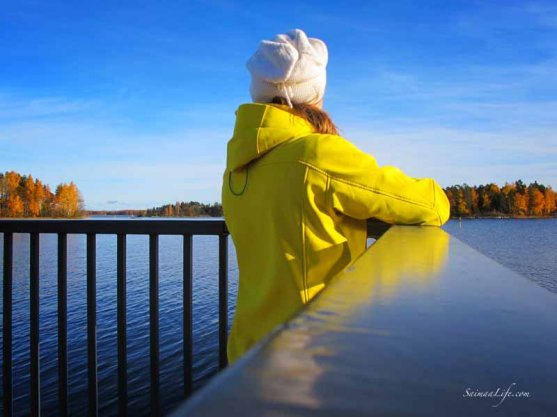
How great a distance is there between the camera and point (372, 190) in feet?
5.62

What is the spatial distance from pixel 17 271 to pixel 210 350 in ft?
57.8

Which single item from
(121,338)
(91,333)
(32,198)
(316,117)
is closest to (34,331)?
(91,333)

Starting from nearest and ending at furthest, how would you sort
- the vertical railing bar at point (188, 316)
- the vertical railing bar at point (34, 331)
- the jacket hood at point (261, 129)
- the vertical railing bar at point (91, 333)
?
the jacket hood at point (261, 129) < the vertical railing bar at point (188, 316) < the vertical railing bar at point (91, 333) < the vertical railing bar at point (34, 331)

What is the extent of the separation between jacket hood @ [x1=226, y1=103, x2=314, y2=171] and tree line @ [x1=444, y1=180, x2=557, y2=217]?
98622 millimetres

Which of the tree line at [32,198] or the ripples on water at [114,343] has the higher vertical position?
the tree line at [32,198]

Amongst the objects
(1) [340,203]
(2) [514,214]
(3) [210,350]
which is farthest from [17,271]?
(2) [514,214]

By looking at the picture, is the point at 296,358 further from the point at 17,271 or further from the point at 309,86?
the point at 17,271

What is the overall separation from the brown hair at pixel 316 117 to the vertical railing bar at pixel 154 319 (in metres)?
1.26

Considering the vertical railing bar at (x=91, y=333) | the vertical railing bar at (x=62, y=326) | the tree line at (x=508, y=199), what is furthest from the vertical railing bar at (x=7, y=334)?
the tree line at (x=508, y=199)

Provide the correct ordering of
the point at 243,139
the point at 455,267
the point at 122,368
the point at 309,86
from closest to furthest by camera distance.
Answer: the point at 455,267 → the point at 243,139 → the point at 309,86 → the point at 122,368

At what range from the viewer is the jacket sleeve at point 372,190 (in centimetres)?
166

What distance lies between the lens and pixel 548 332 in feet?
1.68

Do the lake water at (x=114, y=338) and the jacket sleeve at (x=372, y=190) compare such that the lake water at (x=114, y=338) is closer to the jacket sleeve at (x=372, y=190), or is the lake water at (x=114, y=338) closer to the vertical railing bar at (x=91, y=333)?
the vertical railing bar at (x=91, y=333)

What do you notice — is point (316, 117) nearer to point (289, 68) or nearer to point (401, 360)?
point (289, 68)
